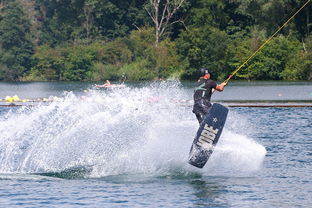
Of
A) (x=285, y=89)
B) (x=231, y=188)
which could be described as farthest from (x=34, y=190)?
(x=285, y=89)

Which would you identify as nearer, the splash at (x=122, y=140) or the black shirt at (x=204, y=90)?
the black shirt at (x=204, y=90)

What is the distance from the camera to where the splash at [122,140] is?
20484 millimetres

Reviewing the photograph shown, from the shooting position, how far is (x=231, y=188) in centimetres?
1827

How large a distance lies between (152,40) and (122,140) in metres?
70.2

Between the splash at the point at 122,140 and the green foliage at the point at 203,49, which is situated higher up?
the splash at the point at 122,140

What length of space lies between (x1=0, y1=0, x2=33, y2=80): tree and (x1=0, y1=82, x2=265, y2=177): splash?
255ft

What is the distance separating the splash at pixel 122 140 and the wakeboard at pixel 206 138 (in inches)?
34.8

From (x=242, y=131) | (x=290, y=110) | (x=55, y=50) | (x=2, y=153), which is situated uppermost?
(x=2, y=153)

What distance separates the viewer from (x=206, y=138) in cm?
1928

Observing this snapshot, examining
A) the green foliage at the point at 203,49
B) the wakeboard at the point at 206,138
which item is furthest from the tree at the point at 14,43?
the wakeboard at the point at 206,138

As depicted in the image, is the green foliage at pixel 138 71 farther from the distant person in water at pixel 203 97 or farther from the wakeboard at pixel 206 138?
the wakeboard at pixel 206 138

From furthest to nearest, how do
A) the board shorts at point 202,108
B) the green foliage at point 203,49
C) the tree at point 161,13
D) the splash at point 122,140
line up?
the tree at point 161,13 → the green foliage at point 203,49 → the splash at point 122,140 → the board shorts at point 202,108

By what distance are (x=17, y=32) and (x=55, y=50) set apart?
563cm

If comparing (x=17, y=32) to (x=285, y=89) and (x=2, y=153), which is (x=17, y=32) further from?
(x=2, y=153)
